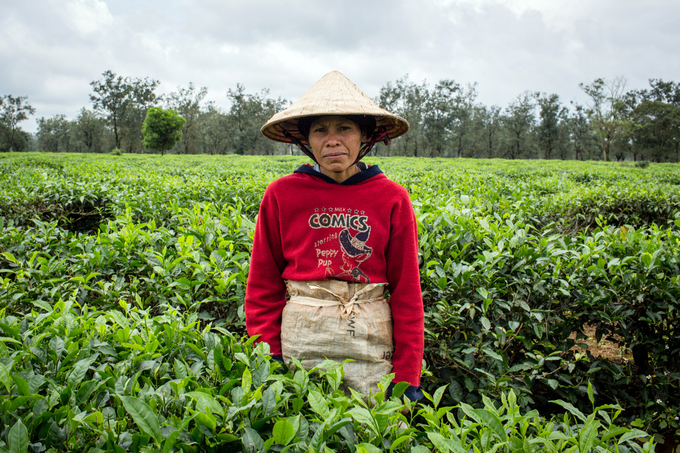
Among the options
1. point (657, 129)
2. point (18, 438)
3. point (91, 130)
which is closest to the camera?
point (18, 438)

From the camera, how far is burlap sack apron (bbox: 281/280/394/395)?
4.98ft

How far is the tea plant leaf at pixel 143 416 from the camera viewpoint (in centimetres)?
92

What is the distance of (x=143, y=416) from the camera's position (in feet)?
3.11

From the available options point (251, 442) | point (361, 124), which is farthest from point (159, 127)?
point (251, 442)

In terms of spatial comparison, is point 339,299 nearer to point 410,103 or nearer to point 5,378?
point 5,378

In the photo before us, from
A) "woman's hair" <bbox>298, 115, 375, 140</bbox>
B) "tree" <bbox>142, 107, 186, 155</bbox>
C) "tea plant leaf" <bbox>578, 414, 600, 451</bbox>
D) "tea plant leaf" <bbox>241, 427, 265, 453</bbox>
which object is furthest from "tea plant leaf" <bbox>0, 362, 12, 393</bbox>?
"tree" <bbox>142, 107, 186, 155</bbox>

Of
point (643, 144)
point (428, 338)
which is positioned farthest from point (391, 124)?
point (643, 144)

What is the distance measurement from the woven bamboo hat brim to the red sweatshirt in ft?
0.81

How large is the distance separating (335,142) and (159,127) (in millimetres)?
43511

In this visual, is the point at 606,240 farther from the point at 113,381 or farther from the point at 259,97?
the point at 259,97

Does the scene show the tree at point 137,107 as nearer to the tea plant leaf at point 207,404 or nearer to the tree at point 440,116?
the tree at point 440,116

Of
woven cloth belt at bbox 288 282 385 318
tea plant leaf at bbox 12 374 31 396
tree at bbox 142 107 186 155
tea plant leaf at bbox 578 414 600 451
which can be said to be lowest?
tea plant leaf at bbox 578 414 600 451

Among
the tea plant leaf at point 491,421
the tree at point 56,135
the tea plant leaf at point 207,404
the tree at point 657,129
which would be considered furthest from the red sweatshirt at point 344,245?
the tree at point 56,135

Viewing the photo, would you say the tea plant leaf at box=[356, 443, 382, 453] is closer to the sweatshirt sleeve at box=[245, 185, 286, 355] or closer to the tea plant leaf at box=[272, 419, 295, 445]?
the tea plant leaf at box=[272, 419, 295, 445]
